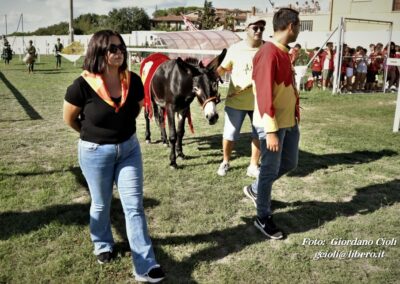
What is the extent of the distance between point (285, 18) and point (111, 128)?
1.76m

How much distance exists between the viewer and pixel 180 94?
18.7 feet

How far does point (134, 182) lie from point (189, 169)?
282cm

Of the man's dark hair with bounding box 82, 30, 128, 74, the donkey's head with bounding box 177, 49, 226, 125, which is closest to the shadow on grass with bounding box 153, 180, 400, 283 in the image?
the donkey's head with bounding box 177, 49, 226, 125

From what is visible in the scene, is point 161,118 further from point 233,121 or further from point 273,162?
point 273,162

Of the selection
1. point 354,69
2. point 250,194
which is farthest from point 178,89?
point 354,69

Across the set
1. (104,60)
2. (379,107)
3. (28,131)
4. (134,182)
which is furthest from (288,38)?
(379,107)

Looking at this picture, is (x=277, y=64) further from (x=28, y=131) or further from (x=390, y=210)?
(x=28, y=131)

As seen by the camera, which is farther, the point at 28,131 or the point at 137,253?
the point at 28,131

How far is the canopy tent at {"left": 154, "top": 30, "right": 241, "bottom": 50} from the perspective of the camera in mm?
23219

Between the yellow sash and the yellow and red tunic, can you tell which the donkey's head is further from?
the yellow sash

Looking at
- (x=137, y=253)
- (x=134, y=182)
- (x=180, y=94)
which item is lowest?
(x=137, y=253)

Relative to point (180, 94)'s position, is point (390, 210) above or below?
below

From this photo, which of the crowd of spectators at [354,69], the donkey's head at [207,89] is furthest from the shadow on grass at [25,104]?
the crowd of spectators at [354,69]

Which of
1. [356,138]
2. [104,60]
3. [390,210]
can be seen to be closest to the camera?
[104,60]
